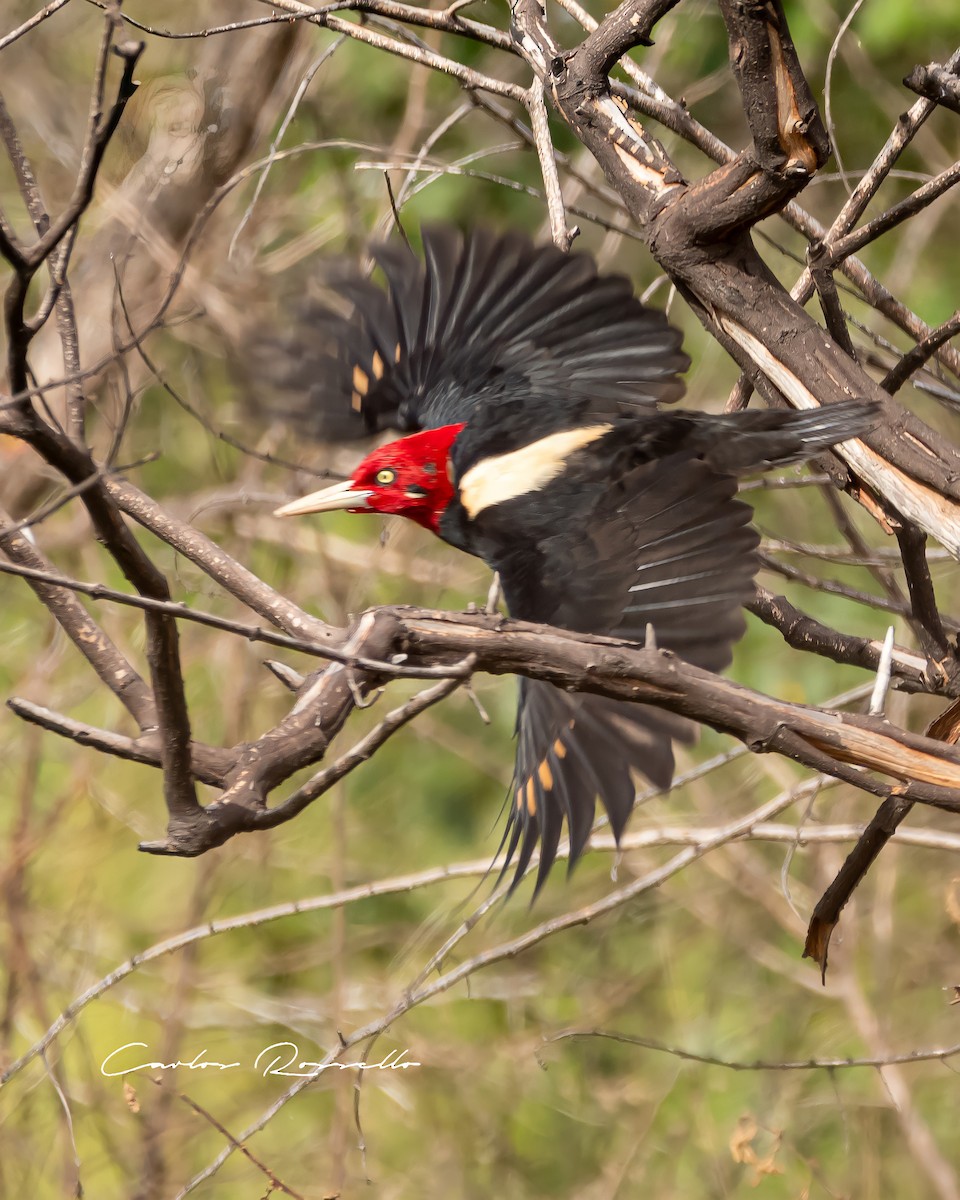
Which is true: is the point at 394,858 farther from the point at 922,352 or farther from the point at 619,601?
the point at 922,352

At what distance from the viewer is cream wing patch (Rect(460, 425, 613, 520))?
7.36ft

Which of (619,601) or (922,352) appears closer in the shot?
(922,352)

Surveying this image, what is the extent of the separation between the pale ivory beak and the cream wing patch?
225 millimetres

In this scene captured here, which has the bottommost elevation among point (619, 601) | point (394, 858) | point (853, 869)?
point (394, 858)

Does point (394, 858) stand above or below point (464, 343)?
below

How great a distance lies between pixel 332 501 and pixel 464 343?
0.45 meters

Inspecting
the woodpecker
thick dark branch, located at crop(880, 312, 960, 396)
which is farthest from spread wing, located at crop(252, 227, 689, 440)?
thick dark branch, located at crop(880, 312, 960, 396)

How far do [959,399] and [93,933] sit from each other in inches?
107

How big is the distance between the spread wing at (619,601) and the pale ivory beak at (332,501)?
0.42 meters

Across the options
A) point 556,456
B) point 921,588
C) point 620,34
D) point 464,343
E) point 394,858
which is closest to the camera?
point 620,34

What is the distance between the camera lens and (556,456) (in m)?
2.26

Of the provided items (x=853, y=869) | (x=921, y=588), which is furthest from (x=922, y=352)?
(x=853, y=869)

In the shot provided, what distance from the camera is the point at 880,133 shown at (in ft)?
15.6

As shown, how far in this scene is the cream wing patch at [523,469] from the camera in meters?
2.24
